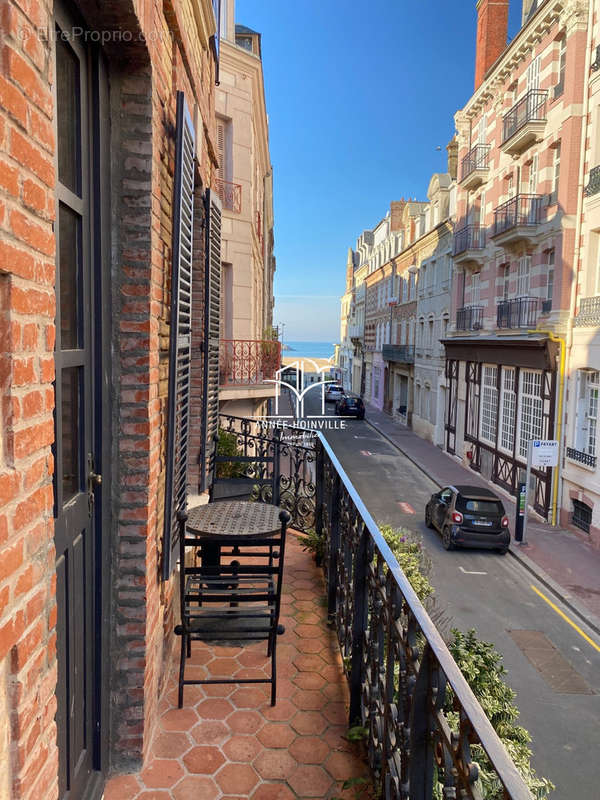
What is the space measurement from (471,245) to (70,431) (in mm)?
22314

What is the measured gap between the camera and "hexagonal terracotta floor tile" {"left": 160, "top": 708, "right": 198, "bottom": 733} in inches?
140

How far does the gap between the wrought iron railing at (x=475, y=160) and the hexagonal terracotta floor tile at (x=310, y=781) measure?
2264cm

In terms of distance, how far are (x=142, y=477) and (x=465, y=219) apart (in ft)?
78.0

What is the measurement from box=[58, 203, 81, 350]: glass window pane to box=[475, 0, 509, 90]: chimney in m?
24.3

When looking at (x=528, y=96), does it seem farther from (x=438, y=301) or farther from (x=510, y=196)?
(x=438, y=301)

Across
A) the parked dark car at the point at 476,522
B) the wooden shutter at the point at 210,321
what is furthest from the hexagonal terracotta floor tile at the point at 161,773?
the parked dark car at the point at 476,522

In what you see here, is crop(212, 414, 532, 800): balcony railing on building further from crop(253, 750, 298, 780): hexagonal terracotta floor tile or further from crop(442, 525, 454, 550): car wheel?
crop(442, 525, 454, 550): car wheel

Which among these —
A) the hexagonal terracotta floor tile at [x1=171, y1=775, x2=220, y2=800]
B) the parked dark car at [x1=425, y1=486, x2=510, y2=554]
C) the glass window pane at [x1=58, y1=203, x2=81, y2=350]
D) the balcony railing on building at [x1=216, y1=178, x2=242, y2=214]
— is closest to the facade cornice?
the balcony railing on building at [x1=216, y1=178, x2=242, y2=214]

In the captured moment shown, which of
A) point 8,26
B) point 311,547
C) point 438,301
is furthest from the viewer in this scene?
point 438,301

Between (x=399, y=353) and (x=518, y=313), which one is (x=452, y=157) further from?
(x=518, y=313)

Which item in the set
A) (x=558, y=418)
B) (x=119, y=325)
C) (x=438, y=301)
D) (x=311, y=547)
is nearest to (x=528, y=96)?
(x=558, y=418)

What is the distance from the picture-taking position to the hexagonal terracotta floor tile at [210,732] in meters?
3.46

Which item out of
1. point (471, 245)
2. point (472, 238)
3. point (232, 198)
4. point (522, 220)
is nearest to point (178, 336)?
point (232, 198)

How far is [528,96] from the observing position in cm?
1741
